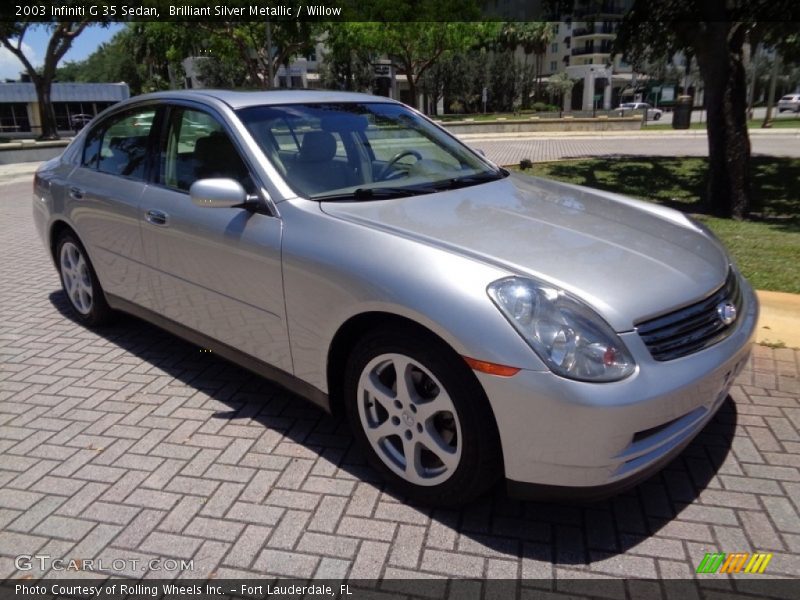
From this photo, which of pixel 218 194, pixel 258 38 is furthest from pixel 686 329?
pixel 258 38

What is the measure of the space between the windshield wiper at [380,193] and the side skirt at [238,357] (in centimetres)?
90

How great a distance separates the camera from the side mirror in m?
3.00

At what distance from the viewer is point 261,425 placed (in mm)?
3486

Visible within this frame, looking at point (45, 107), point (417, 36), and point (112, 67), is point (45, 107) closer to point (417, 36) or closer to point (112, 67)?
point (417, 36)

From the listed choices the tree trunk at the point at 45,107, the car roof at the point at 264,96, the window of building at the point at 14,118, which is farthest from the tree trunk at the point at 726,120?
the window of building at the point at 14,118

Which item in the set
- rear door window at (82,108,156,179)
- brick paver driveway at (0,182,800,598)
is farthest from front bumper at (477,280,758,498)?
rear door window at (82,108,156,179)

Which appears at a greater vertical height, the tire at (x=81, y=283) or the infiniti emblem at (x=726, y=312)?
the infiniti emblem at (x=726, y=312)

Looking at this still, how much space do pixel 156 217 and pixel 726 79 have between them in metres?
8.14

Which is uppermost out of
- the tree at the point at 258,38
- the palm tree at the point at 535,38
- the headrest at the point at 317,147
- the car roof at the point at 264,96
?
the palm tree at the point at 535,38

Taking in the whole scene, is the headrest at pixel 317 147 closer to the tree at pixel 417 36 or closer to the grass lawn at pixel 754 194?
the grass lawn at pixel 754 194

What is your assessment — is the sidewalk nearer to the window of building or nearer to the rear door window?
the rear door window

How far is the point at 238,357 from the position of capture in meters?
3.45

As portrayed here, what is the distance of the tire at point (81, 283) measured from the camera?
472 centimetres

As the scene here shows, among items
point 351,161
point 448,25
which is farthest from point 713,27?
point 448,25
